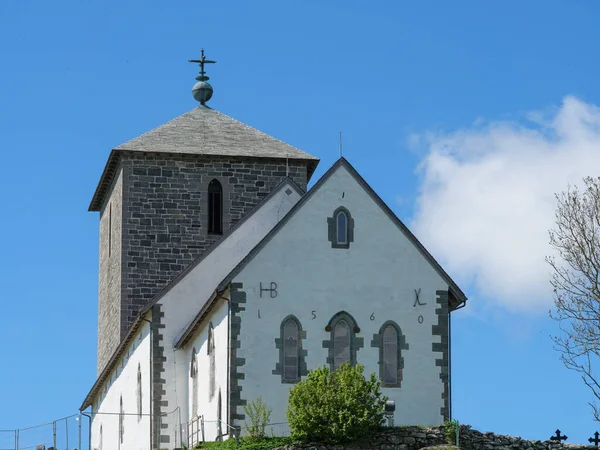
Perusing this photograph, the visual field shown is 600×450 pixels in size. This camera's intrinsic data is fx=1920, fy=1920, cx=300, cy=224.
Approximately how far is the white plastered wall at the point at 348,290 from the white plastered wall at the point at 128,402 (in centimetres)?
697

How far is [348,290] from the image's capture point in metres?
49.9

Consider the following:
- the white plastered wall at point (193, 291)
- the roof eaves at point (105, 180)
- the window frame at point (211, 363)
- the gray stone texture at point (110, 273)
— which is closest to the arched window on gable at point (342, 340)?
the window frame at point (211, 363)

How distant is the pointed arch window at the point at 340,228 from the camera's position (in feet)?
164

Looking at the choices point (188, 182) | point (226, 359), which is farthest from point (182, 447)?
point (188, 182)

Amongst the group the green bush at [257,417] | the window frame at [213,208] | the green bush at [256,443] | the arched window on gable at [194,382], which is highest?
the window frame at [213,208]

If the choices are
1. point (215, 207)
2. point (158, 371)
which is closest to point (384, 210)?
point (158, 371)

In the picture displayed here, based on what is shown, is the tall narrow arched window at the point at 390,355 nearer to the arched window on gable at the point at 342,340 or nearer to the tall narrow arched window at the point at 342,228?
the arched window on gable at the point at 342,340

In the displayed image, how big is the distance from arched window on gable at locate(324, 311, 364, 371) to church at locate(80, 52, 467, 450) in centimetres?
3

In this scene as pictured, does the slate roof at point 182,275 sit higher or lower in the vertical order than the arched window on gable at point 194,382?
higher

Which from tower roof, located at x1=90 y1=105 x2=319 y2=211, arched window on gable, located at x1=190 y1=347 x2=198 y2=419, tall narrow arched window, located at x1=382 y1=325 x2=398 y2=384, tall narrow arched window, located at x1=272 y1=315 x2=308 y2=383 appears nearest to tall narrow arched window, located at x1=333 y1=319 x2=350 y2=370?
tall narrow arched window, located at x1=272 y1=315 x2=308 y2=383

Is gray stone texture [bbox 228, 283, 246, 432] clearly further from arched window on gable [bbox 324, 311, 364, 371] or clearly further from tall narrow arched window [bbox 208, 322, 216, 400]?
arched window on gable [bbox 324, 311, 364, 371]

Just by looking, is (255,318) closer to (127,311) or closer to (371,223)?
(371,223)

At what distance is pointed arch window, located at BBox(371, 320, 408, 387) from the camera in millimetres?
49656

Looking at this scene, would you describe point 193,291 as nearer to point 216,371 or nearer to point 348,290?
point 216,371
